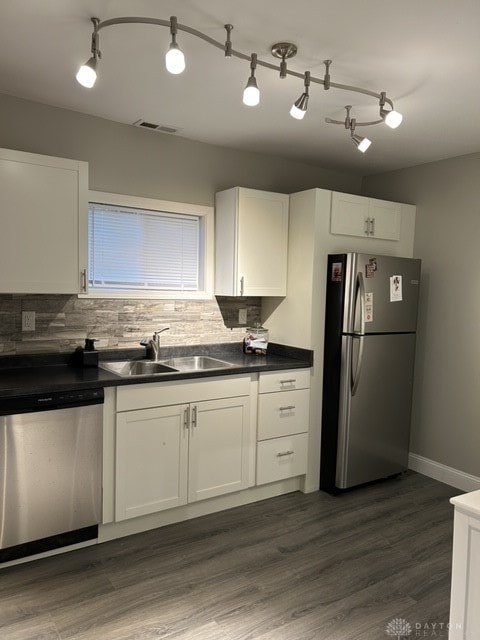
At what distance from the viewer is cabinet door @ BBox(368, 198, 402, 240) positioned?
3.65 meters

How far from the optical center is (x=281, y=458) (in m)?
3.36

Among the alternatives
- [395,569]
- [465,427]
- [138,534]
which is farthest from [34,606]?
[465,427]

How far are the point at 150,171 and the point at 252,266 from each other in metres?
0.97

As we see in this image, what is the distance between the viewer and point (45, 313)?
297 centimetres

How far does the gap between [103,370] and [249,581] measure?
4.68 feet

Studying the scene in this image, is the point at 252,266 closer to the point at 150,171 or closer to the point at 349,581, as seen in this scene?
the point at 150,171

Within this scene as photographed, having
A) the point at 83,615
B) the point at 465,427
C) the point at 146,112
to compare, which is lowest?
the point at 83,615

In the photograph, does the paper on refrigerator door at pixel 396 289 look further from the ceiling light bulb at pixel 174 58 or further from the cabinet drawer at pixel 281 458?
the ceiling light bulb at pixel 174 58

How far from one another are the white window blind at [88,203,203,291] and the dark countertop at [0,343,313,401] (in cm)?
48

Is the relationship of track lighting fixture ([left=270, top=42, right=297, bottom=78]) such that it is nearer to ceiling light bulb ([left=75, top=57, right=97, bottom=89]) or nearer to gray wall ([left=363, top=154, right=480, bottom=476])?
ceiling light bulb ([left=75, top=57, right=97, bottom=89])

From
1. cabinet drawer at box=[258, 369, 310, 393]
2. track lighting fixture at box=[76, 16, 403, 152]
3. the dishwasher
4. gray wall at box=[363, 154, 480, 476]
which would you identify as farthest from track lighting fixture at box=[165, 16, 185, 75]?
gray wall at box=[363, 154, 480, 476]

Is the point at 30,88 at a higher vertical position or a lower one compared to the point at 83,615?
higher

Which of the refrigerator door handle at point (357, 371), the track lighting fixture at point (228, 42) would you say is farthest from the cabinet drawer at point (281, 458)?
the track lighting fixture at point (228, 42)

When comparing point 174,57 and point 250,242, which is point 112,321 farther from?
point 174,57
